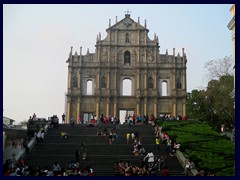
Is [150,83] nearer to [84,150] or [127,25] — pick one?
[127,25]

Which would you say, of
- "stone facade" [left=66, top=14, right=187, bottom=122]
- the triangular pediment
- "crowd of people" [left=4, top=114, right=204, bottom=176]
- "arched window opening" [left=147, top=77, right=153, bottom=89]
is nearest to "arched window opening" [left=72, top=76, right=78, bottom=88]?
"stone facade" [left=66, top=14, right=187, bottom=122]

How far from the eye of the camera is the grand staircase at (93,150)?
26703mm

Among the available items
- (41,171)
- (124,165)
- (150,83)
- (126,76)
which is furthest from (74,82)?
(41,171)

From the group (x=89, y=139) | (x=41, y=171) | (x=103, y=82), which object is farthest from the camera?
(x=103, y=82)

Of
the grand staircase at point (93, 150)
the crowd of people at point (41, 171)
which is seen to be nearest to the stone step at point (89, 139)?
the grand staircase at point (93, 150)

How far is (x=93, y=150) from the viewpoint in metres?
30.3

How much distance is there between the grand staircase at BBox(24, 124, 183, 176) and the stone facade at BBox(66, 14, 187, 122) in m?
13.4

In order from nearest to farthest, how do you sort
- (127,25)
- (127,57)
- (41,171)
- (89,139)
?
(41,171)
(89,139)
(127,57)
(127,25)

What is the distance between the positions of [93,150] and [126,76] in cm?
2344

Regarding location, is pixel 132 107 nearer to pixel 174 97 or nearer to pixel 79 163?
pixel 174 97

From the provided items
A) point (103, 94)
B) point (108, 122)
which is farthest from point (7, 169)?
point (103, 94)

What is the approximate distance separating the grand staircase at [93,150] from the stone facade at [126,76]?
13.4 metres

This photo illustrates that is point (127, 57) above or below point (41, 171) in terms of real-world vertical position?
above

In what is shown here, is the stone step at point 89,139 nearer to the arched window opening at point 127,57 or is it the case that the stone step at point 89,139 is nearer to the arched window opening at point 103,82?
the arched window opening at point 103,82
